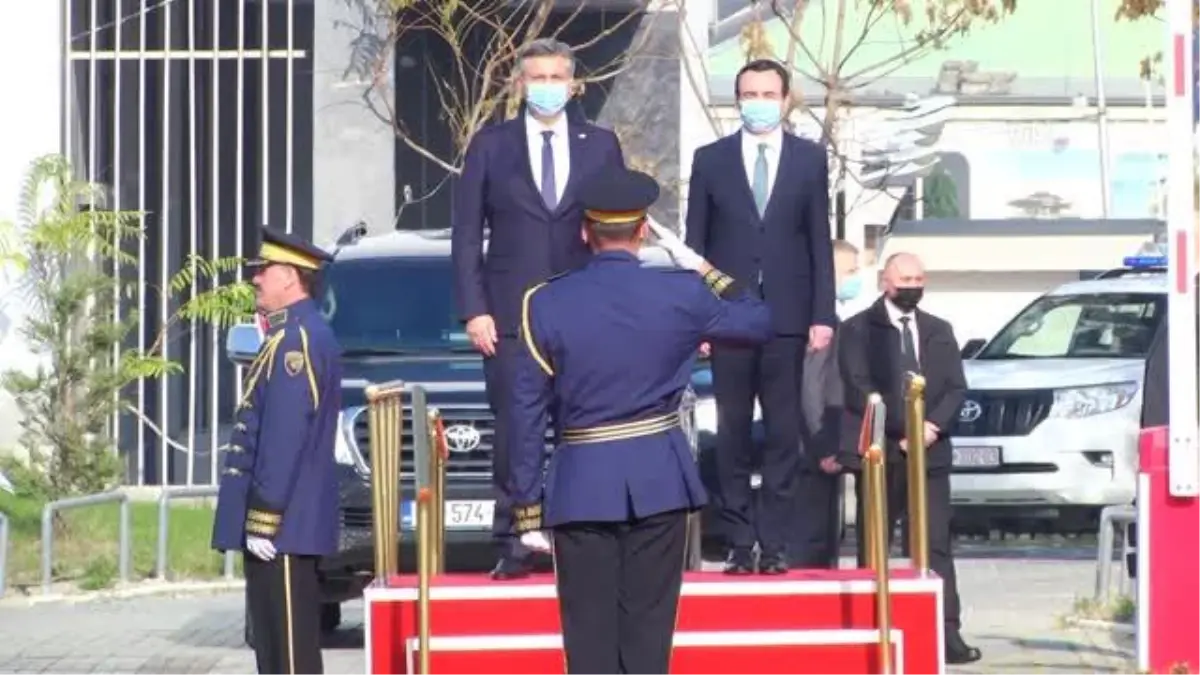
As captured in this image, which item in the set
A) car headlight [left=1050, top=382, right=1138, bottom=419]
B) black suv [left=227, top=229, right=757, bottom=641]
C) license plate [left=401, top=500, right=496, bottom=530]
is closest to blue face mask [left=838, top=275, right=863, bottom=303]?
black suv [left=227, top=229, right=757, bottom=641]

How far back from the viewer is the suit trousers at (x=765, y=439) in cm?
973

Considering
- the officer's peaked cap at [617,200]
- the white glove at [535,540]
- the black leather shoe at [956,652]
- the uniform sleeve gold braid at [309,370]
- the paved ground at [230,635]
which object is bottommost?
the paved ground at [230,635]

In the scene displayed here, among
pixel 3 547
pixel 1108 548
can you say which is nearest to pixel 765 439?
pixel 1108 548

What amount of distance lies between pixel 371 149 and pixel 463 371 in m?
8.59

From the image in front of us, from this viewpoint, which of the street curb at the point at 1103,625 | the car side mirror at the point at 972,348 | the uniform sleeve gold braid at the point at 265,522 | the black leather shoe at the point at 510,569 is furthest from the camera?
the car side mirror at the point at 972,348

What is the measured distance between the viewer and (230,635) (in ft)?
46.9

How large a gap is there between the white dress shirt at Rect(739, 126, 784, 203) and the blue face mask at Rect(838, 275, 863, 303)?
13.6 ft

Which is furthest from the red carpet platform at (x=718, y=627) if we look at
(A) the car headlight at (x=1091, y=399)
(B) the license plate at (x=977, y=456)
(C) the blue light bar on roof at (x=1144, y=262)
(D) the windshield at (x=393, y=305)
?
(C) the blue light bar on roof at (x=1144, y=262)

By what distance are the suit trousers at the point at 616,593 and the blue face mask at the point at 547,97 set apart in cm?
204

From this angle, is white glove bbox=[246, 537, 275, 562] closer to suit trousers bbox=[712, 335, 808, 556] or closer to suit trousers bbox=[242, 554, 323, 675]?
suit trousers bbox=[242, 554, 323, 675]

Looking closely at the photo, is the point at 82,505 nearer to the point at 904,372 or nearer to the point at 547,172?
the point at 904,372

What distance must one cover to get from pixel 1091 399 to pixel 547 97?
10276 millimetres

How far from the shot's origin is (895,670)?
9.07m

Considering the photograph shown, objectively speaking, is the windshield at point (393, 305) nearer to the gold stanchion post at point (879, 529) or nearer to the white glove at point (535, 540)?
the gold stanchion post at point (879, 529)
